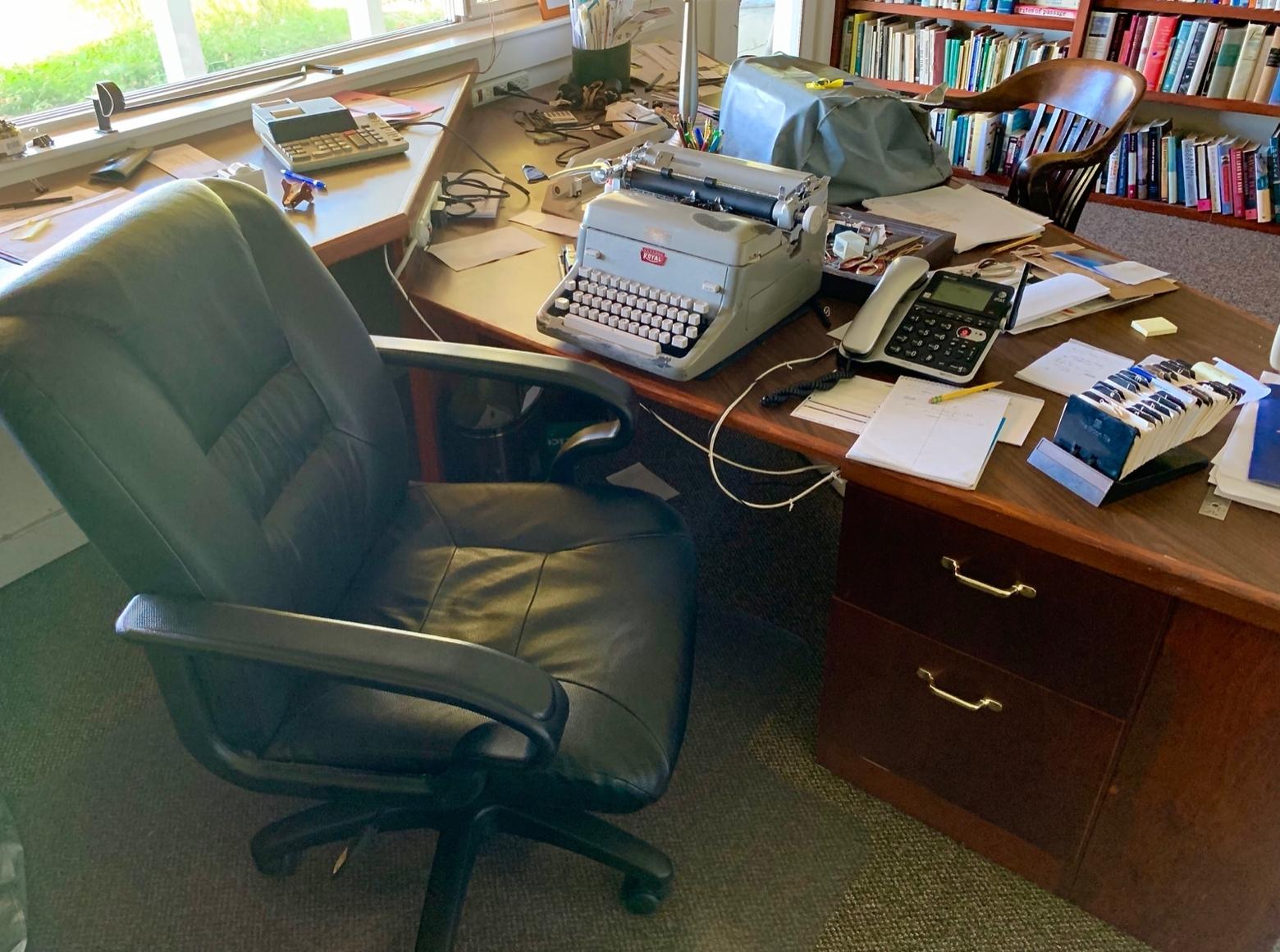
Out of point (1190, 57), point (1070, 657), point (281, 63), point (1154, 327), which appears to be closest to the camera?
point (1070, 657)

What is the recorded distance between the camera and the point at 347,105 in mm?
2059

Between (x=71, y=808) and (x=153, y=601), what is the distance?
846 millimetres

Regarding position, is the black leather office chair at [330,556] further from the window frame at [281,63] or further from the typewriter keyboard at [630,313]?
the window frame at [281,63]

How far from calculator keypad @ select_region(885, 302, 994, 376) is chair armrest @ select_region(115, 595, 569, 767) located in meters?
0.66

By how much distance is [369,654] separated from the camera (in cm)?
84

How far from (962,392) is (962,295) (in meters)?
0.17

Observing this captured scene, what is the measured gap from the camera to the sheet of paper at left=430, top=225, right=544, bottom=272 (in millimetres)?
1581

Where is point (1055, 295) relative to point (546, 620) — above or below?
above

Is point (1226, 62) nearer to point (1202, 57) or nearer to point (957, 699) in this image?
point (1202, 57)

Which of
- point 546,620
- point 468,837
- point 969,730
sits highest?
point 546,620

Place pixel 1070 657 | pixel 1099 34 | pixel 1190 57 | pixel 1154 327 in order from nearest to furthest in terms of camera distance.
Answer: pixel 1070 657 < pixel 1154 327 < pixel 1190 57 < pixel 1099 34

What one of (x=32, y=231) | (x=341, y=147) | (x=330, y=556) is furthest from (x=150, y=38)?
(x=330, y=556)

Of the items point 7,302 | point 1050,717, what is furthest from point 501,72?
point 1050,717

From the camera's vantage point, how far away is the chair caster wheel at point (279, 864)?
1325mm
